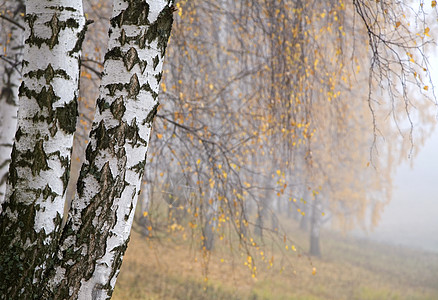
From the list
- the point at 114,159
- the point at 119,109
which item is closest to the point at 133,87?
the point at 119,109

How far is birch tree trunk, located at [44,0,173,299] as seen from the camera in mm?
1846

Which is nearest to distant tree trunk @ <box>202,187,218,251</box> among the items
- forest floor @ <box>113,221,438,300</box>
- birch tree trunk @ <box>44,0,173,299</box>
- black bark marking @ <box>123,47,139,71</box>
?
forest floor @ <box>113,221,438,300</box>

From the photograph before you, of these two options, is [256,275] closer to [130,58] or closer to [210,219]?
[210,219]

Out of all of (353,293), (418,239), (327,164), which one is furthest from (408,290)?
(418,239)

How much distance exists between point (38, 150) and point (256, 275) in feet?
24.7

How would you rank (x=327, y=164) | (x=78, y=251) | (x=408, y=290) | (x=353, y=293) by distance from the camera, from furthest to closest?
(x=327, y=164), (x=408, y=290), (x=353, y=293), (x=78, y=251)

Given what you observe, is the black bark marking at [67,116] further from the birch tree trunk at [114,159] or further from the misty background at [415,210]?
the misty background at [415,210]

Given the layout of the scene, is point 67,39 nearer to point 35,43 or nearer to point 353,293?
point 35,43

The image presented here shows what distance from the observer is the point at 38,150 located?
1897 millimetres

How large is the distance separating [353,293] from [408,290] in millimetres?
2137

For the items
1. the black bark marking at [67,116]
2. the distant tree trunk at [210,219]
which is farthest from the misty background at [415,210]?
the black bark marking at [67,116]

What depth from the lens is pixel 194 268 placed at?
27.2 feet

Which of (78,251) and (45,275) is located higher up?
(78,251)

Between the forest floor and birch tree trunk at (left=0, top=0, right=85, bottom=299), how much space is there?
8.74 ft
